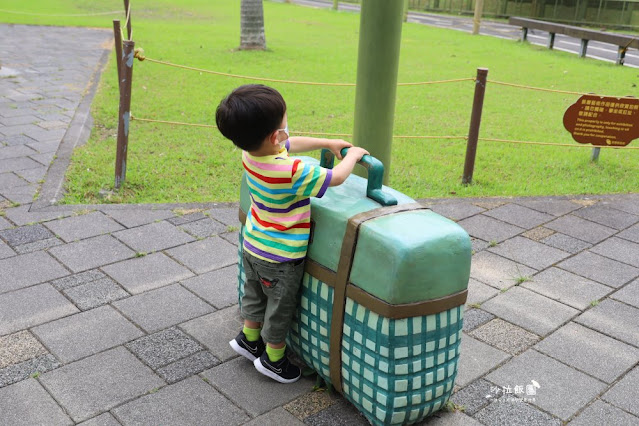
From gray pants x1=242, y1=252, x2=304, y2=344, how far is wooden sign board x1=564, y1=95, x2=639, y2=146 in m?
4.23

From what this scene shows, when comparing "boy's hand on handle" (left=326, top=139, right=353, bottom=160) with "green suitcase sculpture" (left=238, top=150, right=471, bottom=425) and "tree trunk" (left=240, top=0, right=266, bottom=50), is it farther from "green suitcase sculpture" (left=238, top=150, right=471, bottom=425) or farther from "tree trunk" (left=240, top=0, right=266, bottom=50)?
"tree trunk" (left=240, top=0, right=266, bottom=50)

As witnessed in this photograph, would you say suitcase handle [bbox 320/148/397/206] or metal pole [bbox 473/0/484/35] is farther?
metal pole [bbox 473/0/484/35]

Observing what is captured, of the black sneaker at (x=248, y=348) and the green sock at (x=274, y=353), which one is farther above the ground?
the green sock at (x=274, y=353)

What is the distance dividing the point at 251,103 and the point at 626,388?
2124 mm

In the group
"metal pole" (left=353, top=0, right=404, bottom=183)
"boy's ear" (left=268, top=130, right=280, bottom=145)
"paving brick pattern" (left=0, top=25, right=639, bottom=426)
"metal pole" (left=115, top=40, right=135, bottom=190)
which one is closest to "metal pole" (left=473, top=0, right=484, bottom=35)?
"paving brick pattern" (left=0, top=25, right=639, bottom=426)

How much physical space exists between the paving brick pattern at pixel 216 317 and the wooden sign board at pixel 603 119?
871 millimetres

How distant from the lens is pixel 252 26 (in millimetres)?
13258

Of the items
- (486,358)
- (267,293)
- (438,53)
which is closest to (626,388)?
(486,358)

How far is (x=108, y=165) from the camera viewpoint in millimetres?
5820

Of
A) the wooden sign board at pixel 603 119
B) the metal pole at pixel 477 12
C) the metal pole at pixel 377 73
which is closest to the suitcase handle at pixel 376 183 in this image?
the metal pole at pixel 377 73

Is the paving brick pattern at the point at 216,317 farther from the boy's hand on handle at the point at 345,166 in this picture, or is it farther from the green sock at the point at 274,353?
the boy's hand on handle at the point at 345,166

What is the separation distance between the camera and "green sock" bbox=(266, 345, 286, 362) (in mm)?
2795

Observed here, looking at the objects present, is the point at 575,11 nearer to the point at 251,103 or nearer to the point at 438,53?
the point at 438,53

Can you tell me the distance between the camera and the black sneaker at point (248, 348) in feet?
9.70
